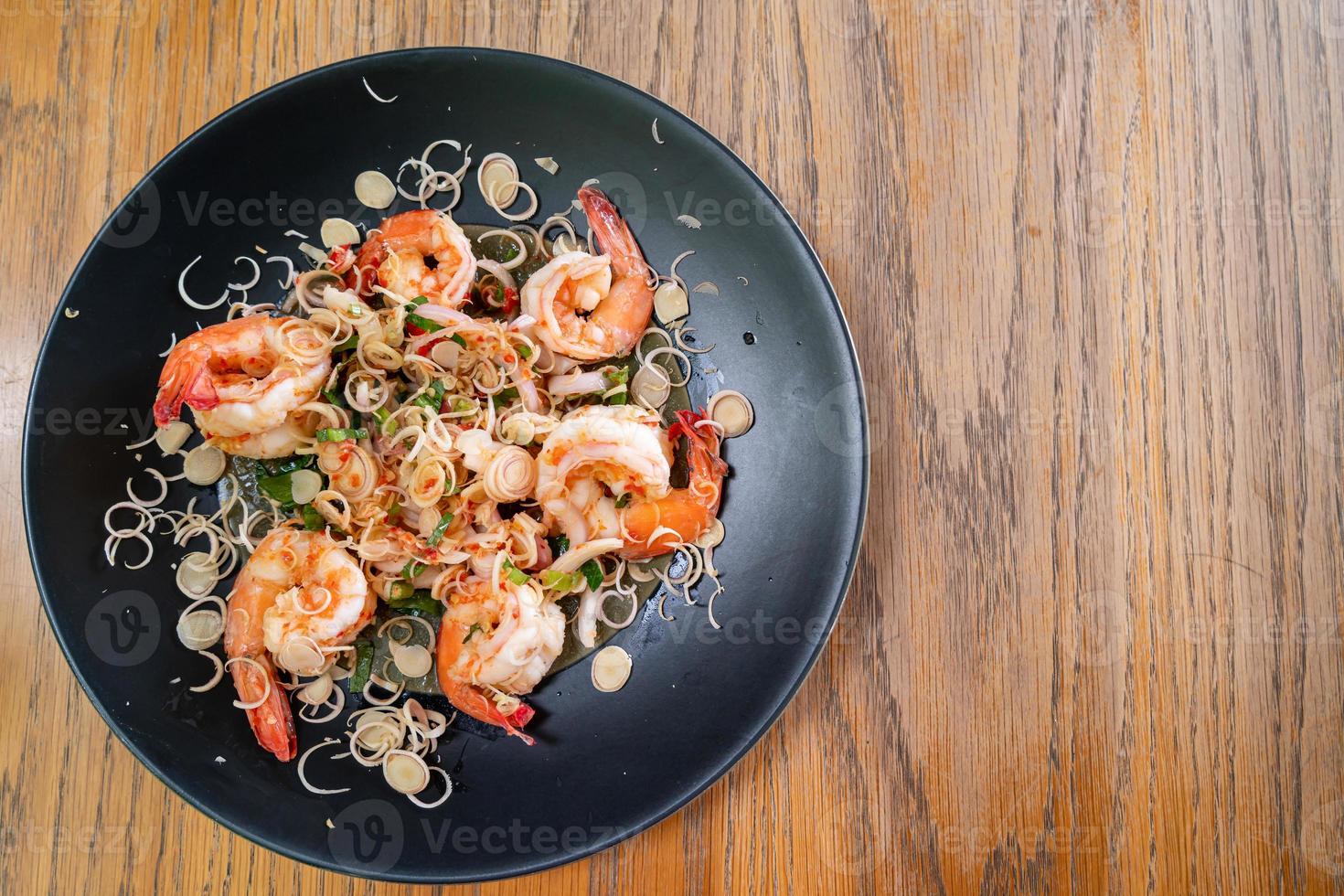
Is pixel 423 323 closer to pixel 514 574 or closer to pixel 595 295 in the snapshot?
pixel 595 295

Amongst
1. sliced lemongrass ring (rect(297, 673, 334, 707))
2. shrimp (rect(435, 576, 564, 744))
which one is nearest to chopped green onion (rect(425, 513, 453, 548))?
shrimp (rect(435, 576, 564, 744))

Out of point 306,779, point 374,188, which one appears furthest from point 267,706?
point 374,188

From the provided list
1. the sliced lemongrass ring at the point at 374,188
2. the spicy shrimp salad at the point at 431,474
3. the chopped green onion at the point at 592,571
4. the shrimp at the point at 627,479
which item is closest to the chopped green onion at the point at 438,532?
the spicy shrimp salad at the point at 431,474

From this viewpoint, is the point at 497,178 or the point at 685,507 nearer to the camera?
the point at 685,507

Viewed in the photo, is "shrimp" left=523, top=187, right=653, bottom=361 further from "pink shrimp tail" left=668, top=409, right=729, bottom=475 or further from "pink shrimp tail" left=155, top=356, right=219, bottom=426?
"pink shrimp tail" left=155, top=356, right=219, bottom=426

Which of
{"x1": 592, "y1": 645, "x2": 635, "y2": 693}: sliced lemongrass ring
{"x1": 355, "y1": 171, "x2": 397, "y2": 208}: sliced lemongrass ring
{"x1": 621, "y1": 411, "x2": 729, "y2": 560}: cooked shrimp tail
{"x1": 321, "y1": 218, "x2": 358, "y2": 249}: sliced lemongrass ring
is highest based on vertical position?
{"x1": 355, "y1": 171, "x2": 397, "y2": 208}: sliced lemongrass ring

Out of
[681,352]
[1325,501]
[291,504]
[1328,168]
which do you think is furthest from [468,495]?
[1328,168]

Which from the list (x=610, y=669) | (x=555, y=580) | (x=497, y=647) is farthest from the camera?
(x=610, y=669)
